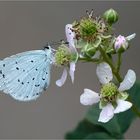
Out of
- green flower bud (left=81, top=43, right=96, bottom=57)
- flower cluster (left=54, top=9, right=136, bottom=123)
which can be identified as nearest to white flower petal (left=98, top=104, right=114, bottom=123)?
flower cluster (left=54, top=9, right=136, bottom=123)

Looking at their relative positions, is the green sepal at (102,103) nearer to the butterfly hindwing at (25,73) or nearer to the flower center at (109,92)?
the flower center at (109,92)

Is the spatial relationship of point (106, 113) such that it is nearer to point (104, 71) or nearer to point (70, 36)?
point (104, 71)

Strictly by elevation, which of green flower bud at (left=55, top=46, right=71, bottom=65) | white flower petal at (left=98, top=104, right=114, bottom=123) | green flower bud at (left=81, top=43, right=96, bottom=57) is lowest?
white flower petal at (left=98, top=104, right=114, bottom=123)

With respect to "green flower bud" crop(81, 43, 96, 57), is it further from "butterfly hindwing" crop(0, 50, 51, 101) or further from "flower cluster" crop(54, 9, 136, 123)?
"butterfly hindwing" crop(0, 50, 51, 101)

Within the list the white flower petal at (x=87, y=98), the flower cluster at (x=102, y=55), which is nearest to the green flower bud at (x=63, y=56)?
the flower cluster at (x=102, y=55)

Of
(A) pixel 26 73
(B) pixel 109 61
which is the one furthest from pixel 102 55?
(A) pixel 26 73

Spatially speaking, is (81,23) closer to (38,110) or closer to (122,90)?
(122,90)
